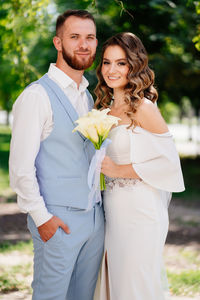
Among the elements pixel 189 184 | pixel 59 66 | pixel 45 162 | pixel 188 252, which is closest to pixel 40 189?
pixel 45 162

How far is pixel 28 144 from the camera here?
293 centimetres

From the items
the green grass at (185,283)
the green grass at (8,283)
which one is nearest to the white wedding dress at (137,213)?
the green grass at (185,283)

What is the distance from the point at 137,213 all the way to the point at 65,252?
25.9 inches

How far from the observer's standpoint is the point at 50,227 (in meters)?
2.96

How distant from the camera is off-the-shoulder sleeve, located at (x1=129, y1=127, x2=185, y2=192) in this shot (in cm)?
330

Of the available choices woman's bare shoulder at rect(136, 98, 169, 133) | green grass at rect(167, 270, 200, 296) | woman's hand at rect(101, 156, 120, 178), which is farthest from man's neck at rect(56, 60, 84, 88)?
green grass at rect(167, 270, 200, 296)

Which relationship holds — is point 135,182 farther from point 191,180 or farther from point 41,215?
point 191,180

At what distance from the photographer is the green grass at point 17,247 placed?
755 cm

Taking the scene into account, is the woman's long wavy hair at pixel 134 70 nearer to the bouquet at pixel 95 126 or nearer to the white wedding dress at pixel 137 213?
the white wedding dress at pixel 137 213

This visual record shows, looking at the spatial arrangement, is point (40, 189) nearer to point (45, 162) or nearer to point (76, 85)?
point (45, 162)

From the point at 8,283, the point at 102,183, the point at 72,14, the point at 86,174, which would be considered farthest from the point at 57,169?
the point at 8,283

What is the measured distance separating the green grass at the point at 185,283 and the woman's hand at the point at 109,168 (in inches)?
111

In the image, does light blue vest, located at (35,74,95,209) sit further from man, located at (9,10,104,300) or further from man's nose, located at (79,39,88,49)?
man's nose, located at (79,39,88,49)

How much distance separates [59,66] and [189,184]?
41.7 feet
